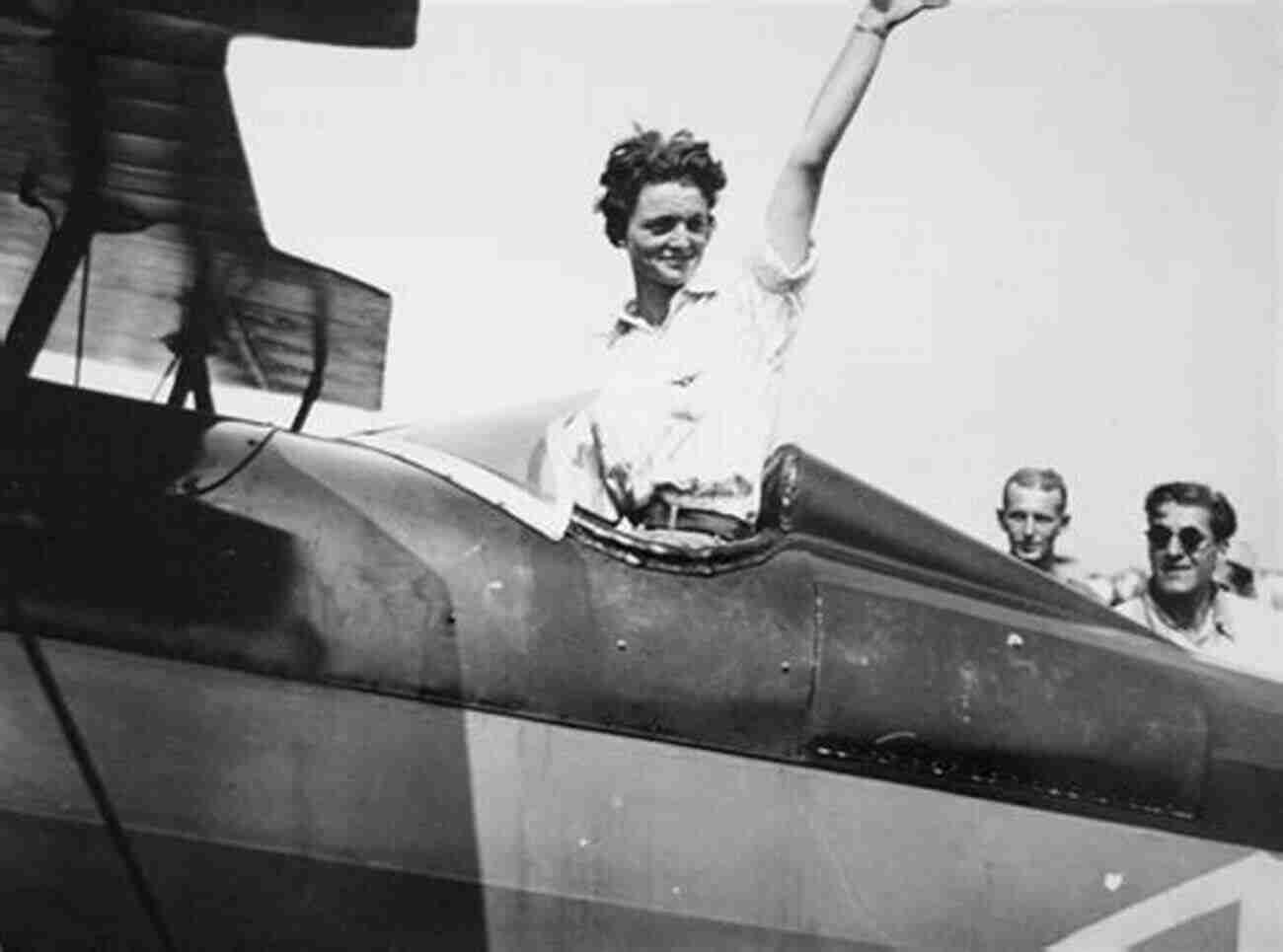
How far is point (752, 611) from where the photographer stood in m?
2.72

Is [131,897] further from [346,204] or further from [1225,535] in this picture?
[1225,535]

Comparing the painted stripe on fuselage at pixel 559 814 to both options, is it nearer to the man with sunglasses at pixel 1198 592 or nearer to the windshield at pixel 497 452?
the windshield at pixel 497 452

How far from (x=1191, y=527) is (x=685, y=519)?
1057mm

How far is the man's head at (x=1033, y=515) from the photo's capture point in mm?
3096

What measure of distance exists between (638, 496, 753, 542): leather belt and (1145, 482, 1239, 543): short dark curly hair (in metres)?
0.88

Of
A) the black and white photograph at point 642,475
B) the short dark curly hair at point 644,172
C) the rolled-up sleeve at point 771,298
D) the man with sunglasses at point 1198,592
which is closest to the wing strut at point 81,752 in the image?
the black and white photograph at point 642,475

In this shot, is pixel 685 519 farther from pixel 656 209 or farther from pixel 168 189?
pixel 168 189

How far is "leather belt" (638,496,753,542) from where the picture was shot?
2799 millimetres

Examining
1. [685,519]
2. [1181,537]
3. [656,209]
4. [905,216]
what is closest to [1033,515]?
[1181,537]

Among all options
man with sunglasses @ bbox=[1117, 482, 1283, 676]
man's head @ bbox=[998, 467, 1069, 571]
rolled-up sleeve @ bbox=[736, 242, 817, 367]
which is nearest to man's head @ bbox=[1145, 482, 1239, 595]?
man with sunglasses @ bbox=[1117, 482, 1283, 676]

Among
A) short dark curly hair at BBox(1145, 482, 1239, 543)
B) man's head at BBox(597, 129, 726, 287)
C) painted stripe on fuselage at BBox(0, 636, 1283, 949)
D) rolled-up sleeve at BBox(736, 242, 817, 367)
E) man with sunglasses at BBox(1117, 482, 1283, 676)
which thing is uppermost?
man's head at BBox(597, 129, 726, 287)

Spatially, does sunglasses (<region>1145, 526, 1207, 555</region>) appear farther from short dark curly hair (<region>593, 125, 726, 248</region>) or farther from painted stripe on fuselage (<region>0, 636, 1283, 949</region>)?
short dark curly hair (<region>593, 125, 726, 248</region>)

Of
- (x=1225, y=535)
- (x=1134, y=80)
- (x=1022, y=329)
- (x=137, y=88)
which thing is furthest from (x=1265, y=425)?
(x=137, y=88)

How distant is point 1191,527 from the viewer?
10.4 ft
